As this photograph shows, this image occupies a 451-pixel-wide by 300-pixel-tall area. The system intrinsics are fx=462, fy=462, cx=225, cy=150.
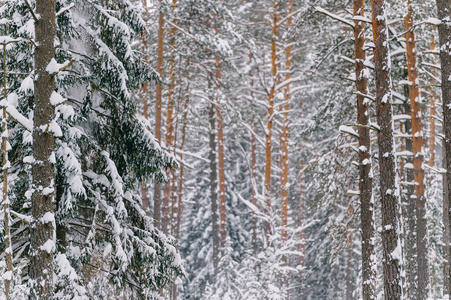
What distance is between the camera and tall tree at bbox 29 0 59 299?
5594mm

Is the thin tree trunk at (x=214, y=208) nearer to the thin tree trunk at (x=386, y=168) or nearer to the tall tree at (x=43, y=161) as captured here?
the thin tree trunk at (x=386, y=168)

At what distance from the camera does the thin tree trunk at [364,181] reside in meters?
9.47

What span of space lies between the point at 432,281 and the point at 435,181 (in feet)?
15.5

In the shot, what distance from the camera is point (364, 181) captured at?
384 inches

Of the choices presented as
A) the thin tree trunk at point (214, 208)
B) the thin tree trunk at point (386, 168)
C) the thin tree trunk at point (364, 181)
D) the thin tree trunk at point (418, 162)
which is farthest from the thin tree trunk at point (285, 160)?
the thin tree trunk at point (386, 168)

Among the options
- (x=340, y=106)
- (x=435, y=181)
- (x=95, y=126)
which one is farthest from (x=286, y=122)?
(x=95, y=126)

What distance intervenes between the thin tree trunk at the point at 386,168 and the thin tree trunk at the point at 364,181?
0.84 meters

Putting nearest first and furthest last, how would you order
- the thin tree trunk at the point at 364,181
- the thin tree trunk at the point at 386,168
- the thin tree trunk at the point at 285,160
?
1. the thin tree trunk at the point at 386,168
2. the thin tree trunk at the point at 364,181
3. the thin tree trunk at the point at 285,160

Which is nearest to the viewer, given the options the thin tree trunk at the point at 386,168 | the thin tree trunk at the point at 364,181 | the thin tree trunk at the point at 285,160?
the thin tree trunk at the point at 386,168

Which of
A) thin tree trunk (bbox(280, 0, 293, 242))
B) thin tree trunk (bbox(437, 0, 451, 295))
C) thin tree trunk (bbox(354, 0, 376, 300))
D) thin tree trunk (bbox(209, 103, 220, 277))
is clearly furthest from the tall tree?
thin tree trunk (bbox(209, 103, 220, 277))

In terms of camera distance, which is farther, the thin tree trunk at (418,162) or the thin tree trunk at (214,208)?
the thin tree trunk at (214,208)

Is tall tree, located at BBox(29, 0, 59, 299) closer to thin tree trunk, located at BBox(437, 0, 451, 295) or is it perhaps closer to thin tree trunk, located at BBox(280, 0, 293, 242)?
thin tree trunk, located at BBox(437, 0, 451, 295)

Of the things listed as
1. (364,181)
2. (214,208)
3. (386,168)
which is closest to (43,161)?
(386,168)

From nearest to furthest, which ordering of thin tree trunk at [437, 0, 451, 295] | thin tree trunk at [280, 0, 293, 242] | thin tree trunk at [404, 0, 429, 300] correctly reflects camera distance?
thin tree trunk at [437, 0, 451, 295], thin tree trunk at [404, 0, 429, 300], thin tree trunk at [280, 0, 293, 242]
